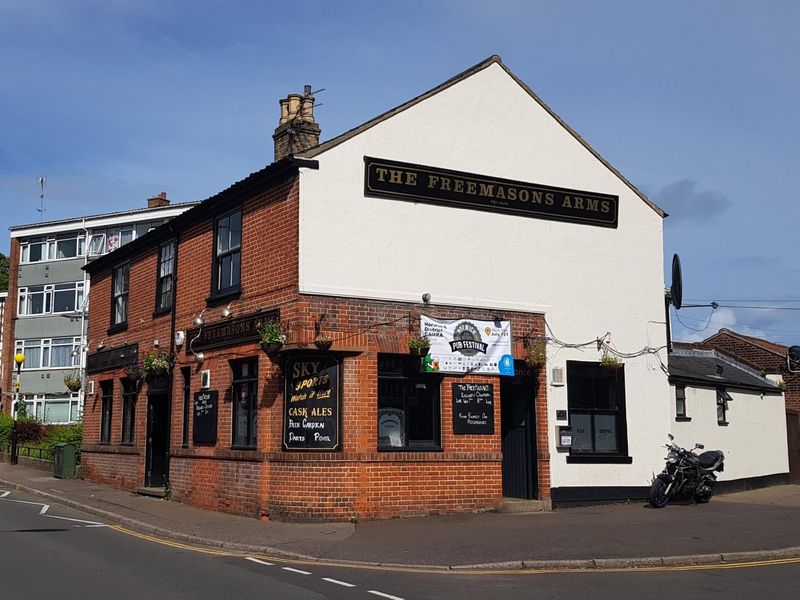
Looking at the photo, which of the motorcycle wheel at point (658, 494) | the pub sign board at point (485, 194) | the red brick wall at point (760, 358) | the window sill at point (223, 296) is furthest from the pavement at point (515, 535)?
the red brick wall at point (760, 358)

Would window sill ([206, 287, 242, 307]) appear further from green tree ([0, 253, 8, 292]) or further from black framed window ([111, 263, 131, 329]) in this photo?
green tree ([0, 253, 8, 292])

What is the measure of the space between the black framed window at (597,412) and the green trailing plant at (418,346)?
3.82 metres

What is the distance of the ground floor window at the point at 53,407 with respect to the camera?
48.6 meters

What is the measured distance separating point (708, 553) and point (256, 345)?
9.15 m

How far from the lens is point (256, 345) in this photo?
55.3 ft

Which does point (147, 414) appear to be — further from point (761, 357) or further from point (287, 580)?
point (761, 357)

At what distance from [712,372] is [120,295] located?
57.2 feet

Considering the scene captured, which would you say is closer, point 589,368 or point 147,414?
point 589,368

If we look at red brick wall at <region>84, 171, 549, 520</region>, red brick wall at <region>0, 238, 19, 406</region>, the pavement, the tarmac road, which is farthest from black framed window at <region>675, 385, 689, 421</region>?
red brick wall at <region>0, 238, 19, 406</region>

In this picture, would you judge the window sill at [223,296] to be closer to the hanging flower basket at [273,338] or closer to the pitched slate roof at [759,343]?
the hanging flower basket at [273,338]

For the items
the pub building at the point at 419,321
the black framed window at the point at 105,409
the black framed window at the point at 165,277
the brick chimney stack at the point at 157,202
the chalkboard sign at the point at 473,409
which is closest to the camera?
the pub building at the point at 419,321

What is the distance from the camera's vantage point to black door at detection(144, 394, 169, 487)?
21422mm

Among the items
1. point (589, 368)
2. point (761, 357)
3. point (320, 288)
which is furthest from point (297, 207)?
point (761, 357)

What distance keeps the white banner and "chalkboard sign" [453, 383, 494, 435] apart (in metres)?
0.36
